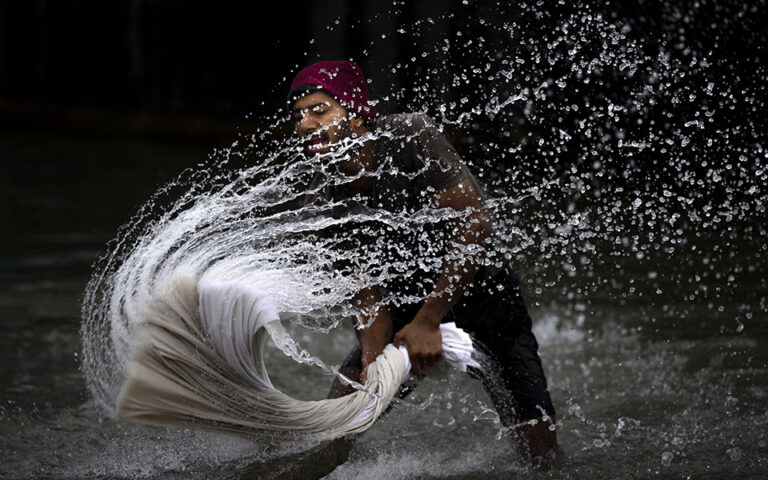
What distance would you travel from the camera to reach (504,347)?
3.95 meters

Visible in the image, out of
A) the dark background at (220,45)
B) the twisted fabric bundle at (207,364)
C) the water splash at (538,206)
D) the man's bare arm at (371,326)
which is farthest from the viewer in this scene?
the dark background at (220,45)

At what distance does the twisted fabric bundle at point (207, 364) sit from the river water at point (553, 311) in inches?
6.9

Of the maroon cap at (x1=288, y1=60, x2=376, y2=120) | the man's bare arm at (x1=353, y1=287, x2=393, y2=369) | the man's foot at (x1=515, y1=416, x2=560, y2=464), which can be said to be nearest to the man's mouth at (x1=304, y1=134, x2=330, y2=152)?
the maroon cap at (x1=288, y1=60, x2=376, y2=120)

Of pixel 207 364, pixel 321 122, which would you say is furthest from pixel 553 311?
pixel 207 364

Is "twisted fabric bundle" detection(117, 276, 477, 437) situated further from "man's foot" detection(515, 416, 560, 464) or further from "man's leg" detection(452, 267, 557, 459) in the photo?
"man's foot" detection(515, 416, 560, 464)

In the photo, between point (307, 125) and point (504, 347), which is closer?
point (307, 125)

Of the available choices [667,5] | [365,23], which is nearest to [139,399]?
[667,5]

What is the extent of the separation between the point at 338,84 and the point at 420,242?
662mm

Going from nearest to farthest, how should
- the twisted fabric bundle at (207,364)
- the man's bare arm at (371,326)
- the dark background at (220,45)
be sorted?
the twisted fabric bundle at (207,364) < the man's bare arm at (371,326) < the dark background at (220,45)

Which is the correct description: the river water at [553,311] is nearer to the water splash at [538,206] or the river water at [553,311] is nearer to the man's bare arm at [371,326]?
the water splash at [538,206]

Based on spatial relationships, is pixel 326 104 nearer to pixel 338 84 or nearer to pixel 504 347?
pixel 338 84

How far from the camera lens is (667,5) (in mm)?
8461

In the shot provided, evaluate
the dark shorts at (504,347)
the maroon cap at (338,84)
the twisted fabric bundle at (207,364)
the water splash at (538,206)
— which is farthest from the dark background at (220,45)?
the twisted fabric bundle at (207,364)

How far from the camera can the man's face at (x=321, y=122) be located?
3613mm
